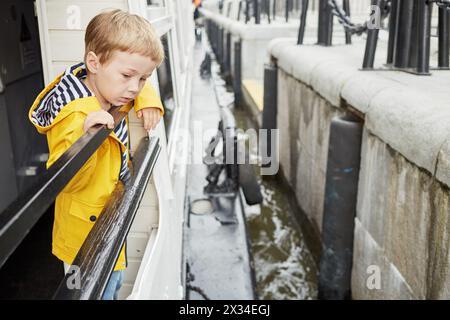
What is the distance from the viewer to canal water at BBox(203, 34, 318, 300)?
15.8 ft

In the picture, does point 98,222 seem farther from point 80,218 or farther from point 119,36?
point 119,36

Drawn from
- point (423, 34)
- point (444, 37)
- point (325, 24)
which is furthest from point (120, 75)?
point (325, 24)

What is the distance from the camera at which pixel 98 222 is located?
1.25 meters

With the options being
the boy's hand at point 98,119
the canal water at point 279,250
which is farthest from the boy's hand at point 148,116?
the canal water at point 279,250

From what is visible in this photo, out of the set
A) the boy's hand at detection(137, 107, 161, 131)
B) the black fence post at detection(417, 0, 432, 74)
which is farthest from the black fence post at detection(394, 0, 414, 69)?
the boy's hand at detection(137, 107, 161, 131)

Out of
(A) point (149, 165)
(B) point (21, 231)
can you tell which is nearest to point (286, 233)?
(A) point (149, 165)

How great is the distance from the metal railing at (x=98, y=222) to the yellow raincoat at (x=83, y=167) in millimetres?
106

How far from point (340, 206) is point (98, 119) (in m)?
2.78

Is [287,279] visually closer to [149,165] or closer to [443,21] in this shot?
[443,21]

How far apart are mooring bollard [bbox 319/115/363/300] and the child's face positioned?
226 centimetres

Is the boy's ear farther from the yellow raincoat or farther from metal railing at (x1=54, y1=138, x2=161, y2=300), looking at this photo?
metal railing at (x1=54, y1=138, x2=161, y2=300)

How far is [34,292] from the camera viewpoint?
8.14 ft

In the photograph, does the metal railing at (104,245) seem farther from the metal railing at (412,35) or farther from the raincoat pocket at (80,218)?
the metal railing at (412,35)

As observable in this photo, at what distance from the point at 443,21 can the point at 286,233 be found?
10.1 feet
